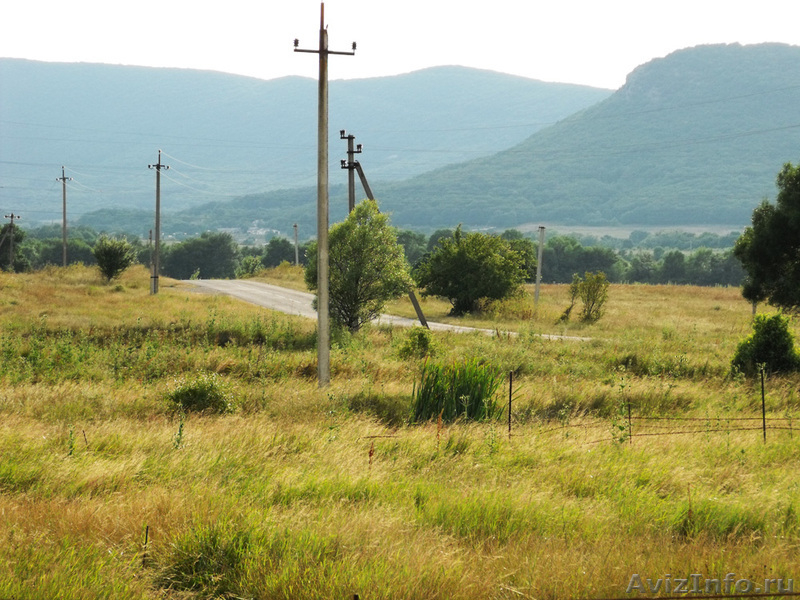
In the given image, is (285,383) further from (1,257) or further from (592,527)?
(1,257)

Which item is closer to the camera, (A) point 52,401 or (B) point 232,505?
(B) point 232,505

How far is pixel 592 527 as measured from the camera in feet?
22.0

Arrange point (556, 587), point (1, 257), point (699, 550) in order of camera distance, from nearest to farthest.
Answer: point (556, 587) → point (699, 550) → point (1, 257)

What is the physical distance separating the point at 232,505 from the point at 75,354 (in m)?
12.7

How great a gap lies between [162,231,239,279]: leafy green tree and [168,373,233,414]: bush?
113576mm

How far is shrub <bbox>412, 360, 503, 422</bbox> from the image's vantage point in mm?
12148

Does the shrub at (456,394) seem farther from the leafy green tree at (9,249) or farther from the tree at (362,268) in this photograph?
the leafy green tree at (9,249)

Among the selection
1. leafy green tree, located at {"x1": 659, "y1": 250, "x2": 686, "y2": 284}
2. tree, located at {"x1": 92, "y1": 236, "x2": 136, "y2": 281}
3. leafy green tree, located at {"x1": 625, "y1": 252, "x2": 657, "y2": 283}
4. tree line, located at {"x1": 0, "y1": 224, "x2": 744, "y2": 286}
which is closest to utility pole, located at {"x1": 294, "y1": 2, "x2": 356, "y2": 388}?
tree, located at {"x1": 92, "y1": 236, "x2": 136, "y2": 281}

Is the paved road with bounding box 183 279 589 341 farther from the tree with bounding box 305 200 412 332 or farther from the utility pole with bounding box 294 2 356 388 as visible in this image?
the utility pole with bounding box 294 2 356 388

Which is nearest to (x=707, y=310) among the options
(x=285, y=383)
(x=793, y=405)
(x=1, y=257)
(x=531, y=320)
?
(x=531, y=320)

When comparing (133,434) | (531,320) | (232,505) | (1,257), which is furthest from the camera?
(1,257)

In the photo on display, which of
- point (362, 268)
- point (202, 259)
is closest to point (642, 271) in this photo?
point (202, 259)

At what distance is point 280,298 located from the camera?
4575cm

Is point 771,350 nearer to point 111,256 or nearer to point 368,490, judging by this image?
point 368,490
